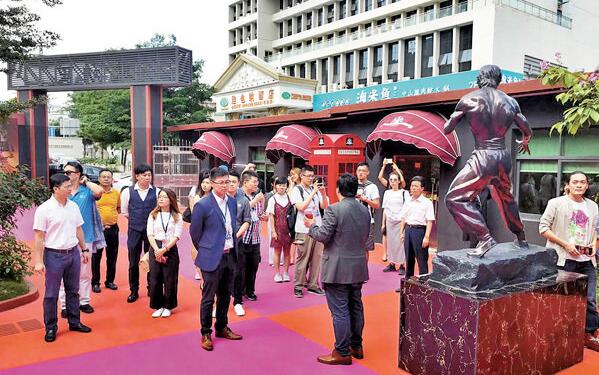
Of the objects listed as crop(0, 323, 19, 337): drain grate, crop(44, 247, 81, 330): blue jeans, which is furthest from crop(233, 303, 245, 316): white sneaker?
crop(0, 323, 19, 337): drain grate

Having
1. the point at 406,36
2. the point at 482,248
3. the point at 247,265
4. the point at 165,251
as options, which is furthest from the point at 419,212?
the point at 406,36

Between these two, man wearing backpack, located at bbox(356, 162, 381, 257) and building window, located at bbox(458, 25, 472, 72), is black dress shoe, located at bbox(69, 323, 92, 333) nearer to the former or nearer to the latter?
man wearing backpack, located at bbox(356, 162, 381, 257)

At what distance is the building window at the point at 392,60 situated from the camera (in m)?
32.6

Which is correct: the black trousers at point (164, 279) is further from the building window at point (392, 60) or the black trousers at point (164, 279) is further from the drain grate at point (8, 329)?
the building window at point (392, 60)

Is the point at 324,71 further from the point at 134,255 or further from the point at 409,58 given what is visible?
the point at 134,255

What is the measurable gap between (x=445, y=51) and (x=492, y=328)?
94.0 ft

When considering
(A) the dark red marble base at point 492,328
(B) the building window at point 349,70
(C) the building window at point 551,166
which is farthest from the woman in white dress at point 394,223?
(B) the building window at point 349,70

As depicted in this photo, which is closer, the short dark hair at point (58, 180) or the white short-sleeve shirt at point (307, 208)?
the short dark hair at point (58, 180)

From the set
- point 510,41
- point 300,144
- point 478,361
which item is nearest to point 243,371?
point 478,361

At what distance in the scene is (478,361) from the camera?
10.9 ft

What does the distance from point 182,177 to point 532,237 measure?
10467 millimetres

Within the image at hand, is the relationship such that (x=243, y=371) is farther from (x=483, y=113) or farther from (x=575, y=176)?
(x=575, y=176)

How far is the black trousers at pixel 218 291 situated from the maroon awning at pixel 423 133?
15.5 feet

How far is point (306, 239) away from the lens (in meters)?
5.96
